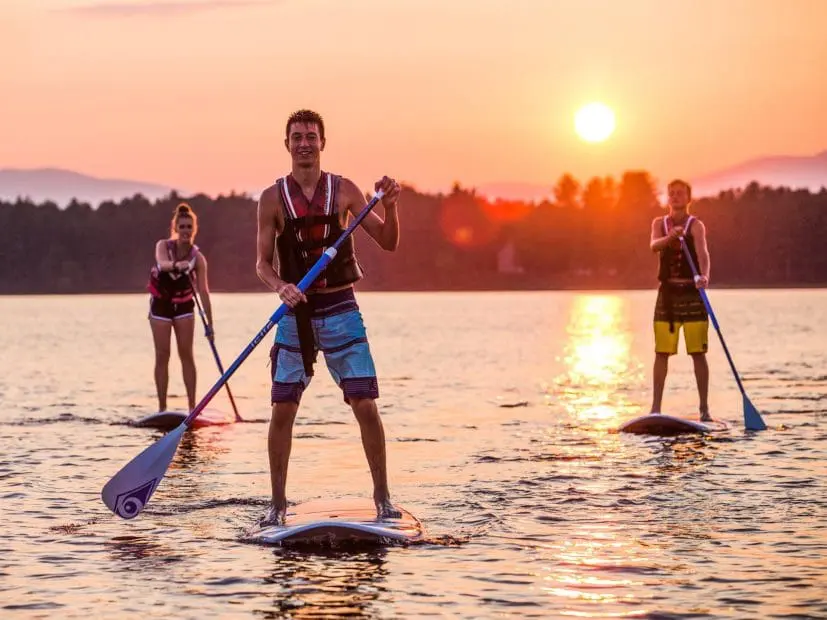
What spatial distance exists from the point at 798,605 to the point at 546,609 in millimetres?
1162

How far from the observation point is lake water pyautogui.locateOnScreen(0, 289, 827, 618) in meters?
6.84

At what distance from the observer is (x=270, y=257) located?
8.30m

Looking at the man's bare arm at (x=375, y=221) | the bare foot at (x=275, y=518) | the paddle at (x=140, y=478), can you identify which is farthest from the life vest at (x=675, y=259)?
the bare foot at (x=275, y=518)

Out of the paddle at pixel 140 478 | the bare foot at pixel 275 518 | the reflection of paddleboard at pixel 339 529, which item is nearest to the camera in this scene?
the reflection of paddleboard at pixel 339 529

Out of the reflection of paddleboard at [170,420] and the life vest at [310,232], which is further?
the reflection of paddleboard at [170,420]

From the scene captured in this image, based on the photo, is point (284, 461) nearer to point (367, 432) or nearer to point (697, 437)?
point (367, 432)

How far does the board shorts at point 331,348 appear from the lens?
8.19m

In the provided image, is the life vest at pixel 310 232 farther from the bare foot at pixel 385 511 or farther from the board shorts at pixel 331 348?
the bare foot at pixel 385 511

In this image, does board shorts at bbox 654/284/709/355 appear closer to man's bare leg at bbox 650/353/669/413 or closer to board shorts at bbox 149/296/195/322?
man's bare leg at bbox 650/353/669/413

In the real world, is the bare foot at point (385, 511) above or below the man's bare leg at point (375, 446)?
below

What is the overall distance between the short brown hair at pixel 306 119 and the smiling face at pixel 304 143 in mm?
15

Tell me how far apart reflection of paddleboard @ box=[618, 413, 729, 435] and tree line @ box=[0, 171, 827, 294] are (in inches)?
6370

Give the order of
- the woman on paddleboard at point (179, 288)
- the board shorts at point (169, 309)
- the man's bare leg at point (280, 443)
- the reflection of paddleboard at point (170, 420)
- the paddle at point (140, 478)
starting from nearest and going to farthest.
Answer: the man's bare leg at point (280, 443), the paddle at point (140, 478), the woman on paddleboard at point (179, 288), the board shorts at point (169, 309), the reflection of paddleboard at point (170, 420)

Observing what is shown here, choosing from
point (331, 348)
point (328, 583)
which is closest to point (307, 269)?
point (331, 348)
